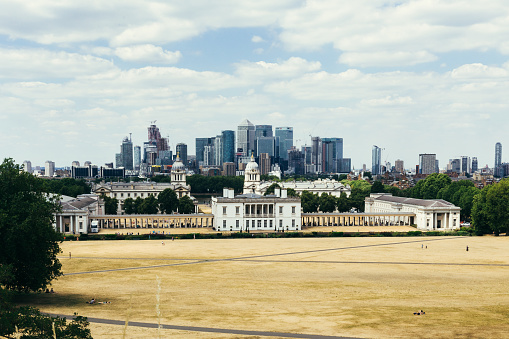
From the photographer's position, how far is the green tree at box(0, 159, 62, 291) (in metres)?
51.1

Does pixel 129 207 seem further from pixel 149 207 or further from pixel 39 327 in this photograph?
pixel 39 327

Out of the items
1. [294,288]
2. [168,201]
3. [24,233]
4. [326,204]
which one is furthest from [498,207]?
[24,233]

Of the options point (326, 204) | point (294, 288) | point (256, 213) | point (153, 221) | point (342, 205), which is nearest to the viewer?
point (294, 288)

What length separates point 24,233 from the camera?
51.8m

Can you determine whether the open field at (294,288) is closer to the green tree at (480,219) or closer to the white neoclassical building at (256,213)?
the green tree at (480,219)

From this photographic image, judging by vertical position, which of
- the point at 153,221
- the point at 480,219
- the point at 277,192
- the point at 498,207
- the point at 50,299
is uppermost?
the point at 277,192

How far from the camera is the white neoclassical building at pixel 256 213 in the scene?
12812 centimetres

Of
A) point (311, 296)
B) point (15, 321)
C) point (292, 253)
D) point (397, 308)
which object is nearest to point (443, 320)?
point (397, 308)

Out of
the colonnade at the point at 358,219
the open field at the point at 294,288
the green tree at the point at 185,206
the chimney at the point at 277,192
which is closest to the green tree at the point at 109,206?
the green tree at the point at 185,206

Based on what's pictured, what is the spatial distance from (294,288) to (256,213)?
2723 inches

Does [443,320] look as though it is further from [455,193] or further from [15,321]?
[455,193]

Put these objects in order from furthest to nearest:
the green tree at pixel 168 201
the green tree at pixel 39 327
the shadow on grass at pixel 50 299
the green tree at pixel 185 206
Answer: the green tree at pixel 168 201 < the green tree at pixel 185 206 < the shadow on grass at pixel 50 299 < the green tree at pixel 39 327

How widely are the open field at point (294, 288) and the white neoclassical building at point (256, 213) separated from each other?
2815 cm

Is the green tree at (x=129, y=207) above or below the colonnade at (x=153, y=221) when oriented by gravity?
above
